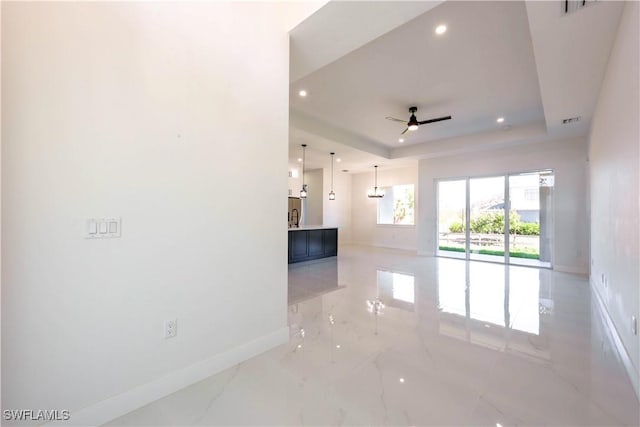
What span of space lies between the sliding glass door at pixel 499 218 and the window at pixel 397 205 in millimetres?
1603

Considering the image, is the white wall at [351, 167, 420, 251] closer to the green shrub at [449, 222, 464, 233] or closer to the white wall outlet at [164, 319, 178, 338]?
the green shrub at [449, 222, 464, 233]

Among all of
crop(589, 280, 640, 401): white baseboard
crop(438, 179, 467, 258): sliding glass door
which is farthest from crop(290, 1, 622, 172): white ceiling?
crop(589, 280, 640, 401): white baseboard

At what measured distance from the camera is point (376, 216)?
34.6 ft

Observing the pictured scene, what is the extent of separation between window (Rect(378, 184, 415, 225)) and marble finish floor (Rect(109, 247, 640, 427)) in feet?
19.4

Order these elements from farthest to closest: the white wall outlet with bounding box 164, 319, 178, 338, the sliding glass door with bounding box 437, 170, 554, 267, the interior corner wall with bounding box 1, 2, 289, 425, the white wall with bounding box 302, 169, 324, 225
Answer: the white wall with bounding box 302, 169, 324, 225, the sliding glass door with bounding box 437, 170, 554, 267, the white wall outlet with bounding box 164, 319, 178, 338, the interior corner wall with bounding box 1, 2, 289, 425

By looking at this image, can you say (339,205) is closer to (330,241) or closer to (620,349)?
(330,241)

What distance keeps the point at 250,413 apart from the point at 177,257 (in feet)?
3.60

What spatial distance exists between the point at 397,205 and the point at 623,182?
303 inches

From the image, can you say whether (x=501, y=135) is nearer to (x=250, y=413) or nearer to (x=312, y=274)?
(x=312, y=274)

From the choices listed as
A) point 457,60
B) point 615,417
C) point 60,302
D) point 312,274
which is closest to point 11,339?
point 60,302

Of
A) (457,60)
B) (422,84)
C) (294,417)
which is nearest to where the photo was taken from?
(294,417)

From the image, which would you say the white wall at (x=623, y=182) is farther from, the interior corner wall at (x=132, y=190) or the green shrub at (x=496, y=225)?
the green shrub at (x=496, y=225)

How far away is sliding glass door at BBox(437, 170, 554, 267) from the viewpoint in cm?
636

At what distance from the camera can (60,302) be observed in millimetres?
1434
